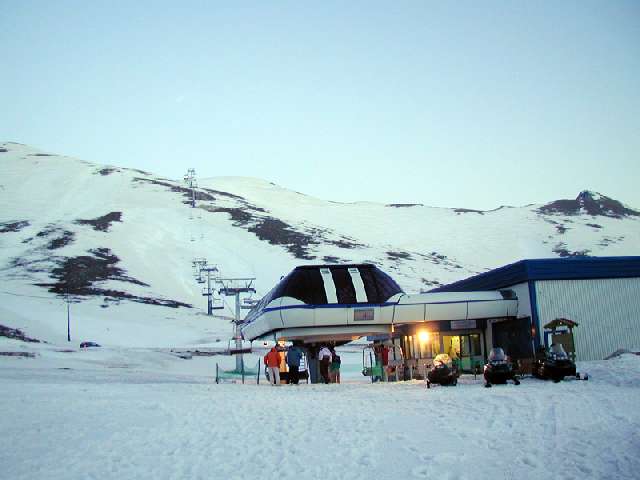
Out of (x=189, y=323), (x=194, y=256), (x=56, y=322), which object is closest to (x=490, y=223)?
(x=194, y=256)

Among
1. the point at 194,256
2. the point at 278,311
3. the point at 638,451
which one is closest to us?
the point at 638,451

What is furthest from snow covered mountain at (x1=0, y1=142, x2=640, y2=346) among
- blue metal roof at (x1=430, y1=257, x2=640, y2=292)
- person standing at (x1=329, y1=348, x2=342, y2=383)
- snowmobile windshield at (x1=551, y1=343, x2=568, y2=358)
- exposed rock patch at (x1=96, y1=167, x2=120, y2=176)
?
snowmobile windshield at (x1=551, y1=343, x2=568, y2=358)

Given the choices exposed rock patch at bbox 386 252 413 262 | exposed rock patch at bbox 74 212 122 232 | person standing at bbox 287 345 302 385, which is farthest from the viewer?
exposed rock patch at bbox 386 252 413 262

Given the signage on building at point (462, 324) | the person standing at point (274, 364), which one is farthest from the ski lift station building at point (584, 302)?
the person standing at point (274, 364)

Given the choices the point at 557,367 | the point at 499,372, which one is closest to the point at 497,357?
the point at 499,372

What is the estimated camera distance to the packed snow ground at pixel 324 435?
28.9 feet

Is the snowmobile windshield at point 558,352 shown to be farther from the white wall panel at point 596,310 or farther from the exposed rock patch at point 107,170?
the exposed rock patch at point 107,170

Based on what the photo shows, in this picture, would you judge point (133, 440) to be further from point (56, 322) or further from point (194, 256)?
point (194, 256)

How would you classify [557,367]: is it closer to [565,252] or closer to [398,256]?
[398,256]

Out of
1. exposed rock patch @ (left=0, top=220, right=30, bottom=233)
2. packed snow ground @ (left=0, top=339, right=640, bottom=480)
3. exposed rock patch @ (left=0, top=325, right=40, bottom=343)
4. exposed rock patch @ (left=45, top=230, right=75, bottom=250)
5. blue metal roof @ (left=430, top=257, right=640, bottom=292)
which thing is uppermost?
exposed rock patch @ (left=0, top=220, right=30, bottom=233)

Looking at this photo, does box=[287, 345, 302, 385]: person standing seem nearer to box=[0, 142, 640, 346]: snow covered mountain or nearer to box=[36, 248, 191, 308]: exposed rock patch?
box=[0, 142, 640, 346]: snow covered mountain

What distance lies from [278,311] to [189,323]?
5393 cm

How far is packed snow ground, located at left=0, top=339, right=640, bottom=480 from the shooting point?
8820mm

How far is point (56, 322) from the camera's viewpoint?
237 feet
